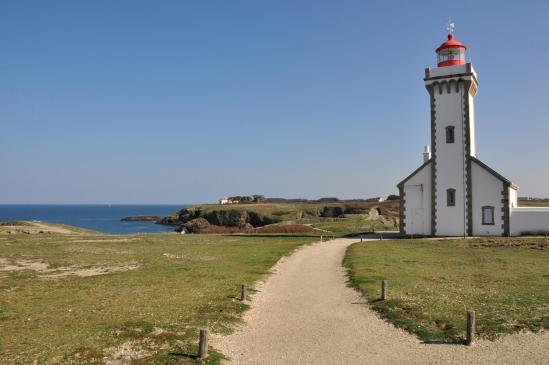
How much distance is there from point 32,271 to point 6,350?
15422 mm

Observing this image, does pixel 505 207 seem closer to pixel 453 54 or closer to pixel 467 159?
pixel 467 159

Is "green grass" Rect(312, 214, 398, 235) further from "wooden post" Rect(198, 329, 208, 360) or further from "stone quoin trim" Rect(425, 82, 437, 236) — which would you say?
"wooden post" Rect(198, 329, 208, 360)

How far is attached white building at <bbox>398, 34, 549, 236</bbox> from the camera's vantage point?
151 ft

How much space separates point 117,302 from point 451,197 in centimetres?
3837

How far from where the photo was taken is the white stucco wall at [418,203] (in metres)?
49.3

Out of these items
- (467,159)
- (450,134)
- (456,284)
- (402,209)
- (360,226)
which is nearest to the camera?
(456,284)

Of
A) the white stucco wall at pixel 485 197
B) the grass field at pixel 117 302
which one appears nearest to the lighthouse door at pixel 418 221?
the white stucco wall at pixel 485 197

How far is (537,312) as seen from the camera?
53.5 feet

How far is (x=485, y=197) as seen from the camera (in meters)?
46.6

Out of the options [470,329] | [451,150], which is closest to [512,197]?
[451,150]

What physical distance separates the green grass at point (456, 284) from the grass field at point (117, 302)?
6.13m

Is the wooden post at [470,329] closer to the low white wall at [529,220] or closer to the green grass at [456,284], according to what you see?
the green grass at [456,284]

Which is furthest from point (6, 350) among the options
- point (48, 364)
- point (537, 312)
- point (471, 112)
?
point (471, 112)

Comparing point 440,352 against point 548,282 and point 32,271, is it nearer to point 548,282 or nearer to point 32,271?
point 548,282
